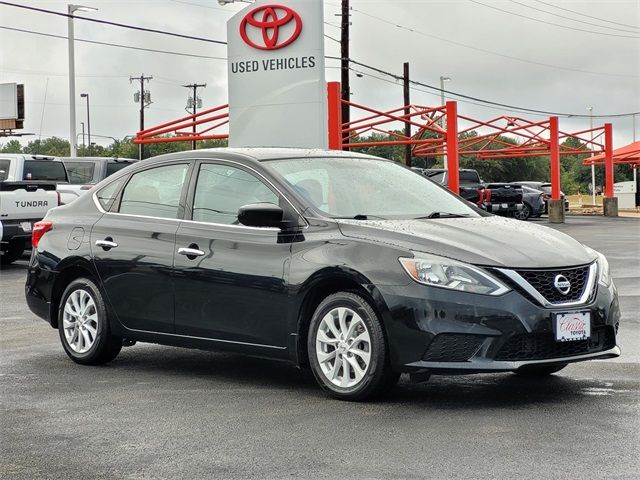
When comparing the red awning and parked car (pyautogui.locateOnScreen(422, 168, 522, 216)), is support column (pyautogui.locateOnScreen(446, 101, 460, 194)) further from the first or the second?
the red awning

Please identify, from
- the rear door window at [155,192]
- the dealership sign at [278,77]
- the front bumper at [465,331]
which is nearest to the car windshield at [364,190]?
the rear door window at [155,192]

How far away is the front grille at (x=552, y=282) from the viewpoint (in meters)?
6.68

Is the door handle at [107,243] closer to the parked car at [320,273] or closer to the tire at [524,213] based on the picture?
the parked car at [320,273]

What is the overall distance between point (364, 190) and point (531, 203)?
38856 millimetres

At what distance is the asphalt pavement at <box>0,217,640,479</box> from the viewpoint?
541cm

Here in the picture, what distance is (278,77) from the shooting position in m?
23.4

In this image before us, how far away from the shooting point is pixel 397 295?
6.71 m

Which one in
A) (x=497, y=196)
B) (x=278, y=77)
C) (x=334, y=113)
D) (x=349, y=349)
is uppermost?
(x=334, y=113)

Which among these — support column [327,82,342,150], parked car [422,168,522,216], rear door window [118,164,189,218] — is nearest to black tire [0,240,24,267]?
support column [327,82,342,150]

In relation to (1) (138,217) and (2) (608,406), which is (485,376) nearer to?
(2) (608,406)

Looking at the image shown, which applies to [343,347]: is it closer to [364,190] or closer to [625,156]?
[364,190]

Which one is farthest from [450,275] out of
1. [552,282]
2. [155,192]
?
[155,192]

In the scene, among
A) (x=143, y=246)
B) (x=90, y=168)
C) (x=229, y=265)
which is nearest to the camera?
(x=229, y=265)

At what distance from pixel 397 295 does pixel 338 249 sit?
0.56m
